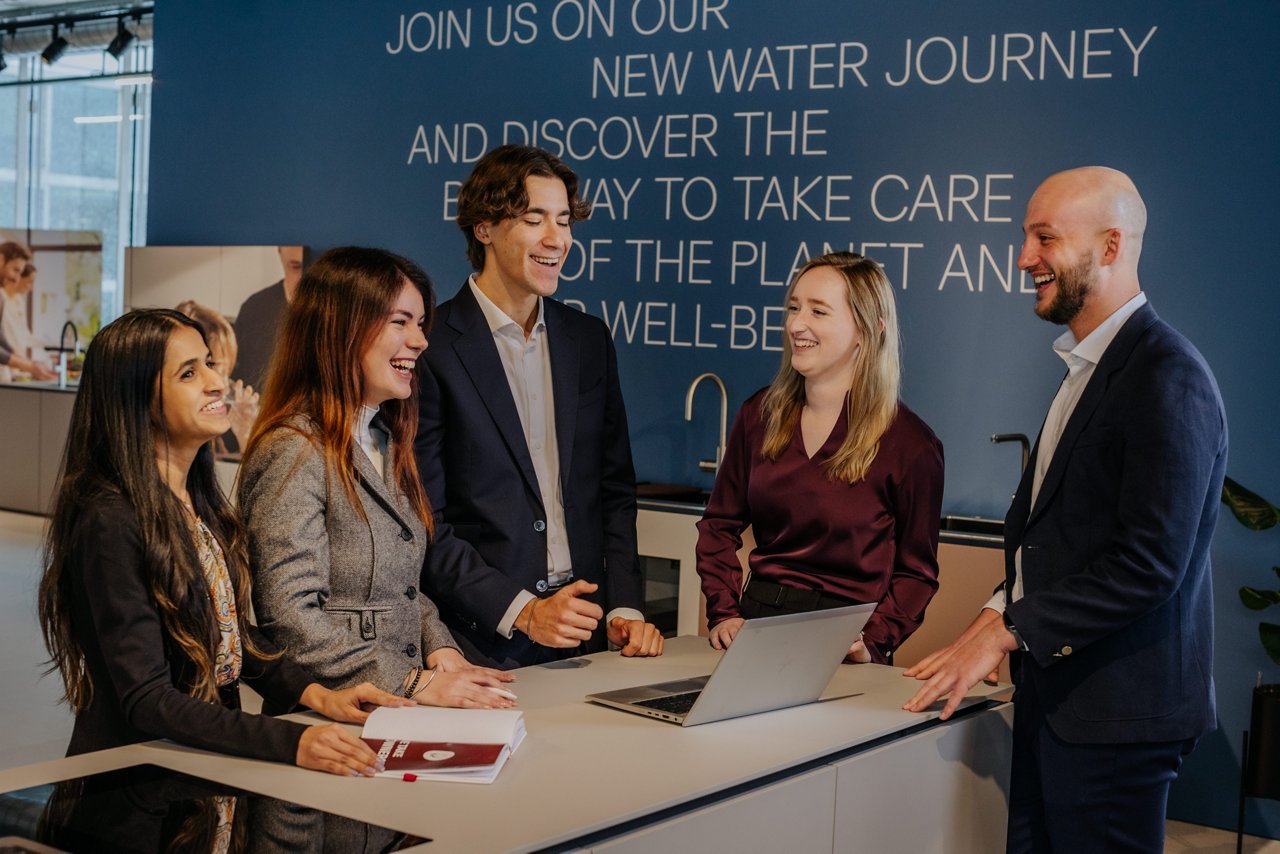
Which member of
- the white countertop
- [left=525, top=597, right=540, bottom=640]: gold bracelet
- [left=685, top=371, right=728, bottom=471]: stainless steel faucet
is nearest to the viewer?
the white countertop

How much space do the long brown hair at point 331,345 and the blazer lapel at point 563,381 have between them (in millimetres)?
610

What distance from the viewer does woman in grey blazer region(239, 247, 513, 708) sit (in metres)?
2.24

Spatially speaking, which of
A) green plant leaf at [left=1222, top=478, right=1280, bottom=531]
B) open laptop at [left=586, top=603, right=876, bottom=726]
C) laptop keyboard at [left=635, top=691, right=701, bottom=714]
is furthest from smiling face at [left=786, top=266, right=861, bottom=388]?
green plant leaf at [left=1222, top=478, right=1280, bottom=531]

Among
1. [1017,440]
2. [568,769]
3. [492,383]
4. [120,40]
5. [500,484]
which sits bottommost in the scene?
[568,769]

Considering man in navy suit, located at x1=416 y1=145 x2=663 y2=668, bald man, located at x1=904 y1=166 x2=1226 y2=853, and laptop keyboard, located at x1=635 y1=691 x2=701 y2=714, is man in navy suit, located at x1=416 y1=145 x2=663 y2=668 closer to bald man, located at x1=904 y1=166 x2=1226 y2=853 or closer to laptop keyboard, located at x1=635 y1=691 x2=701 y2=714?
laptop keyboard, located at x1=635 y1=691 x2=701 y2=714

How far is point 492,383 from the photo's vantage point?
2.85 meters

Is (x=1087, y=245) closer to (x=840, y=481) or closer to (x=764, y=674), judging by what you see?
(x=840, y=481)

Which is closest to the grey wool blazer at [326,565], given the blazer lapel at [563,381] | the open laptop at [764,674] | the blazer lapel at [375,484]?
the blazer lapel at [375,484]

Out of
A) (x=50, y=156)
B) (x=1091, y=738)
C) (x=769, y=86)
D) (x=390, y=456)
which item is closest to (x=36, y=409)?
(x=50, y=156)

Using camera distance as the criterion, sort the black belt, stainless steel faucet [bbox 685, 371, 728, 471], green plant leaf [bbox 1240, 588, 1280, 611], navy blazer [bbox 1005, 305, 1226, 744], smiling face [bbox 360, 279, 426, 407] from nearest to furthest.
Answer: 1. navy blazer [bbox 1005, 305, 1226, 744]
2. smiling face [bbox 360, 279, 426, 407]
3. the black belt
4. green plant leaf [bbox 1240, 588, 1280, 611]
5. stainless steel faucet [bbox 685, 371, 728, 471]

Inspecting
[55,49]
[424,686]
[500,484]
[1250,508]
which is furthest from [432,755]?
[55,49]

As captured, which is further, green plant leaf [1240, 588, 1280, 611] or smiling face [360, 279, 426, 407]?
green plant leaf [1240, 588, 1280, 611]

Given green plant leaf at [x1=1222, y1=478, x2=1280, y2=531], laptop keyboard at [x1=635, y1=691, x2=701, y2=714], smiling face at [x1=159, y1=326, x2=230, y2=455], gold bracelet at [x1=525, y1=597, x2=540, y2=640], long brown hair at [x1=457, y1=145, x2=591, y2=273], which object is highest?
long brown hair at [x1=457, y1=145, x2=591, y2=273]

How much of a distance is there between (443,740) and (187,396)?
670 mm
